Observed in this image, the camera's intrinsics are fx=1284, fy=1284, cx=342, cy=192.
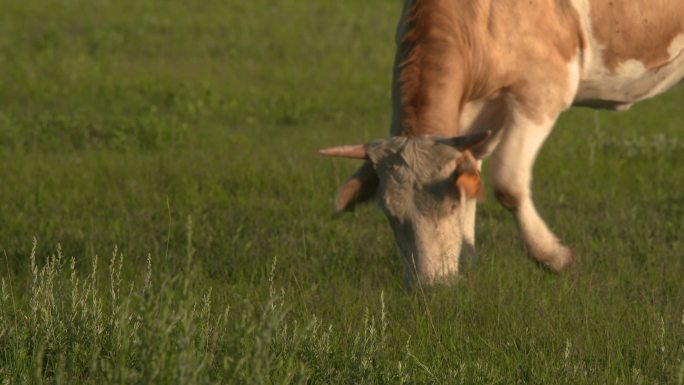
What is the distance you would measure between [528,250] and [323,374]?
3.04 m

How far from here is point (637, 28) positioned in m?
8.48

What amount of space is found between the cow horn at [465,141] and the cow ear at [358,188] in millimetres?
483

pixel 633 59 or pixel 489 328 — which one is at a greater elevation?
pixel 633 59

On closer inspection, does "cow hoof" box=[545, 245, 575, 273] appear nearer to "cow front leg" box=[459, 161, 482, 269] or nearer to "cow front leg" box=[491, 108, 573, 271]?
"cow front leg" box=[491, 108, 573, 271]

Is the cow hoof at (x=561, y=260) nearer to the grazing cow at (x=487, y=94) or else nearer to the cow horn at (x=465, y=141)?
the grazing cow at (x=487, y=94)

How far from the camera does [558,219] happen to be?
9086 millimetres

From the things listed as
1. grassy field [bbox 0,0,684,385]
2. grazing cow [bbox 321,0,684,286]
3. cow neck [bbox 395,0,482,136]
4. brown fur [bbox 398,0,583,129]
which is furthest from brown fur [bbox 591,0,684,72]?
grassy field [bbox 0,0,684,385]

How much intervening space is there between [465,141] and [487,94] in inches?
43.5

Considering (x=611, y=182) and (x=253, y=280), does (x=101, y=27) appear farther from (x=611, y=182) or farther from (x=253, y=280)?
(x=253, y=280)

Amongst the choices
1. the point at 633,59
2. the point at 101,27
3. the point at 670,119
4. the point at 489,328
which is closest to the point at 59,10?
the point at 101,27

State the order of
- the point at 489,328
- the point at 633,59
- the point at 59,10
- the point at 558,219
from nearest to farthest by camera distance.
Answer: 1. the point at 489,328
2. the point at 633,59
3. the point at 558,219
4. the point at 59,10

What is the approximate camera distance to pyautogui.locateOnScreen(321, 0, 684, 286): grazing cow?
7.04m

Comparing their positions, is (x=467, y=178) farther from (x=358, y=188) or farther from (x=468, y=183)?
(x=358, y=188)

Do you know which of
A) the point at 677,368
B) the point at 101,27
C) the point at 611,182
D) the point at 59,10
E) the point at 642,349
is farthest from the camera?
the point at 59,10
